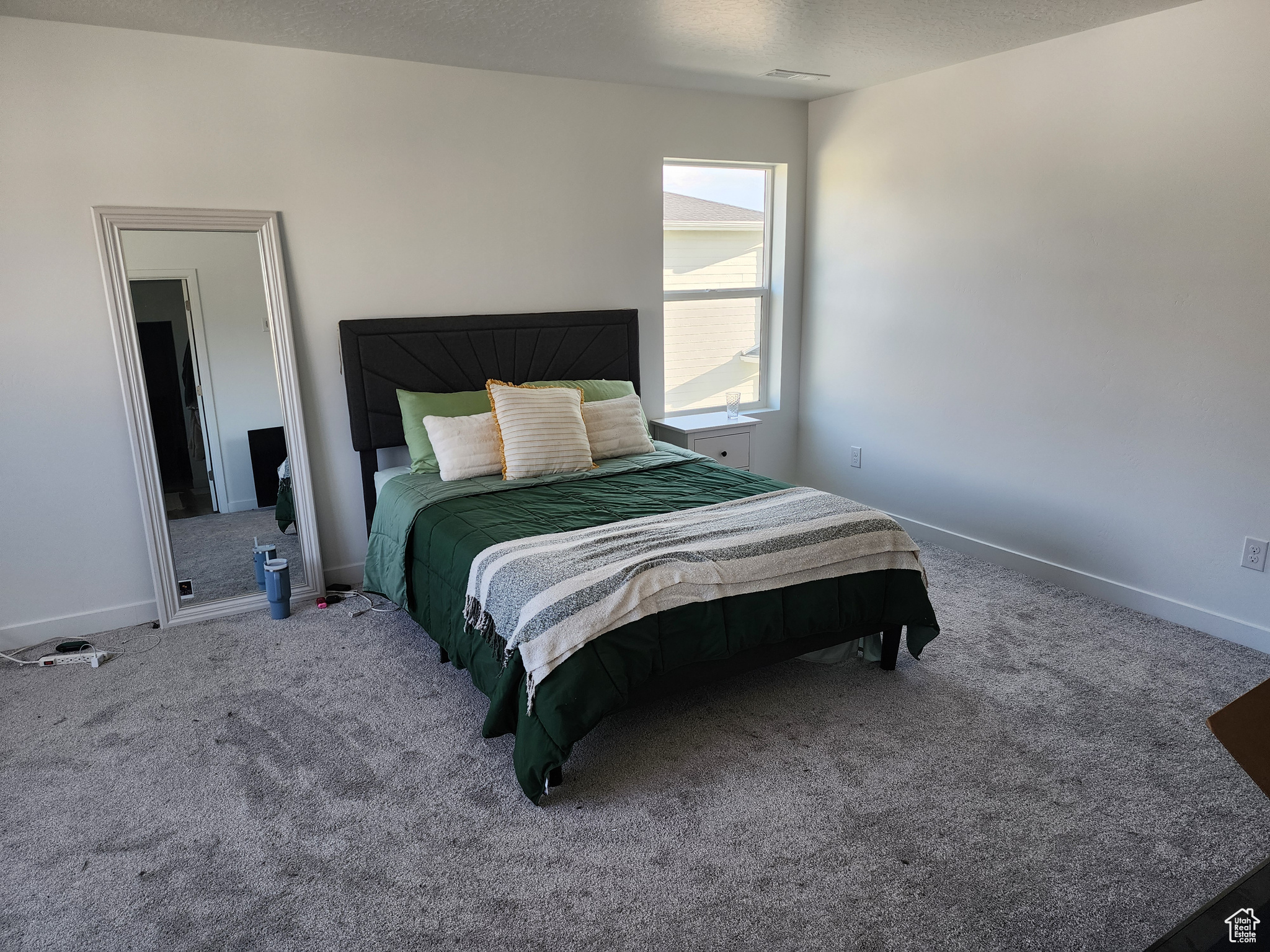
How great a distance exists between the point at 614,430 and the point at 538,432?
474 mm

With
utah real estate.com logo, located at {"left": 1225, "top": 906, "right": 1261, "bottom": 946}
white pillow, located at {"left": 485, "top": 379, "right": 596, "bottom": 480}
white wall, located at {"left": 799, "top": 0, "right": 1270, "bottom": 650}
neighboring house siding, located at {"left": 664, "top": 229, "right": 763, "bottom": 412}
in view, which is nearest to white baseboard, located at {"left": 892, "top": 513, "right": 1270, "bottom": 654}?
white wall, located at {"left": 799, "top": 0, "right": 1270, "bottom": 650}

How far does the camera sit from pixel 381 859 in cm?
216

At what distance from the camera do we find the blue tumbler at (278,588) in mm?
3678

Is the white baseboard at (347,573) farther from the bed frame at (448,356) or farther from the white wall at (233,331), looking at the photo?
the white wall at (233,331)

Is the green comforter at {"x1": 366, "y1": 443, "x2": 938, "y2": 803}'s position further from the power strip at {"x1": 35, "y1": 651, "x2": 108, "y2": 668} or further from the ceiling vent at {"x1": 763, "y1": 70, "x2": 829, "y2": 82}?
the ceiling vent at {"x1": 763, "y1": 70, "x2": 829, "y2": 82}

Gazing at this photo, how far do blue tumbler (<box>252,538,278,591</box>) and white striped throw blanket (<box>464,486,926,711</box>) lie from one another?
153 cm

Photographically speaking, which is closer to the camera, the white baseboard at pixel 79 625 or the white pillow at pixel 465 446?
the white baseboard at pixel 79 625

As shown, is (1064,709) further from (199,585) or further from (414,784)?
(199,585)

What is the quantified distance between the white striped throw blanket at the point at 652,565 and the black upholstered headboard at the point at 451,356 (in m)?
1.50

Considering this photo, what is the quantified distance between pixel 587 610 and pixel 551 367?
7.28 feet

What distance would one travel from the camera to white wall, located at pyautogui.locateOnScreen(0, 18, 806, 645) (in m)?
3.26

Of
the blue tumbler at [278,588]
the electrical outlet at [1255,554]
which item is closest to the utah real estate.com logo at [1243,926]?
the electrical outlet at [1255,554]

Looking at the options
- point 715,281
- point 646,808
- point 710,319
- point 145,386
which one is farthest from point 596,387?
point 646,808

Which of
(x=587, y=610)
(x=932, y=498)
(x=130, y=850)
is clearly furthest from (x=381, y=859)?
(x=932, y=498)
